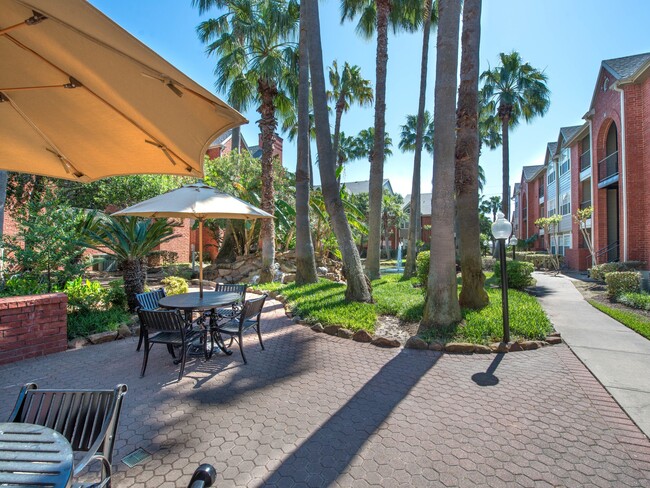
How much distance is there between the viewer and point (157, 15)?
8.58 meters

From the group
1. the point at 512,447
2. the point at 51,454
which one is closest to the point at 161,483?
the point at 51,454

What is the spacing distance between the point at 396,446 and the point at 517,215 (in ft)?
173

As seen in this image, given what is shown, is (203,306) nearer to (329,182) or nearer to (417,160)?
(329,182)

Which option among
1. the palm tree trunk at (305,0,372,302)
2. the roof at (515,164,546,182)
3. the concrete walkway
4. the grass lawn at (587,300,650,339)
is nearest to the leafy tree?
the palm tree trunk at (305,0,372,302)

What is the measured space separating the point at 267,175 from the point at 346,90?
1348 cm

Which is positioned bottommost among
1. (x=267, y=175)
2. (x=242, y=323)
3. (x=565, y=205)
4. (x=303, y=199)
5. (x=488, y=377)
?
(x=488, y=377)

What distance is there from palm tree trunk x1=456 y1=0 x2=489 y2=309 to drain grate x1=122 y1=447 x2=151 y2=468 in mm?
7337

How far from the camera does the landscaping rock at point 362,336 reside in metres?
6.34

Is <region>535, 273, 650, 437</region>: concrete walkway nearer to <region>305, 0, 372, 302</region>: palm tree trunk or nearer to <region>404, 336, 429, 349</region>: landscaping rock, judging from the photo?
<region>404, 336, 429, 349</region>: landscaping rock

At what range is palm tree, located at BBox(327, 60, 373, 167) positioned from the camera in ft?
76.0

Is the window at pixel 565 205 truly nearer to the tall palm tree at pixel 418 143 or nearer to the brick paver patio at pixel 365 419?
the tall palm tree at pixel 418 143

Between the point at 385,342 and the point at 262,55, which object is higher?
the point at 262,55

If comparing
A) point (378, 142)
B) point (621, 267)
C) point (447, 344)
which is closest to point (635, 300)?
point (621, 267)

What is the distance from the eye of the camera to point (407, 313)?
25.5 ft
